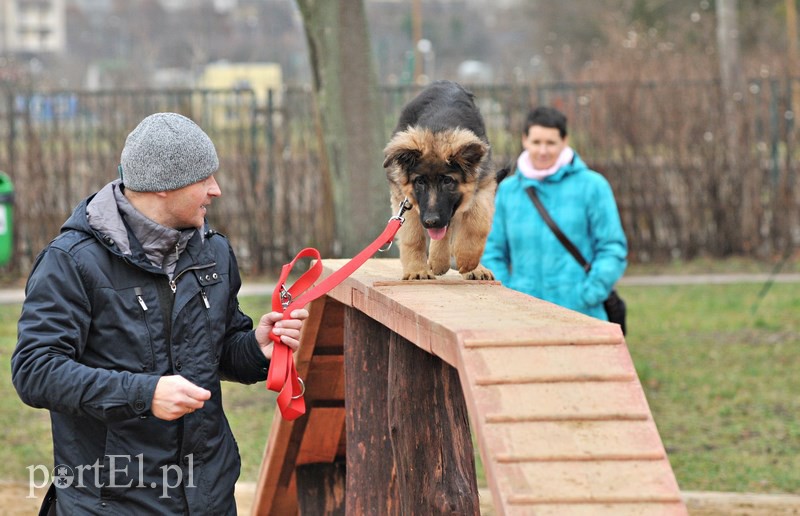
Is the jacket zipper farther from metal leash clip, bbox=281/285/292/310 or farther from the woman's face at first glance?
the woman's face

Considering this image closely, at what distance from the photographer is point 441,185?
14.2 feet

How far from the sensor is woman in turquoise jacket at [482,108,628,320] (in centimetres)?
629

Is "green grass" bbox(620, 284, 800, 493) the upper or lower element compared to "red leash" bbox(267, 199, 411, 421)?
lower

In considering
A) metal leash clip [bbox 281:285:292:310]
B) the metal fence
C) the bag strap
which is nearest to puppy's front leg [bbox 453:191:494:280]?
metal leash clip [bbox 281:285:292:310]

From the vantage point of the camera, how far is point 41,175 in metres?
14.7

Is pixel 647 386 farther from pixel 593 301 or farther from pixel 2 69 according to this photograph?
pixel 2 69

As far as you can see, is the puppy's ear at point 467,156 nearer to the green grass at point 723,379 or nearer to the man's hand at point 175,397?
the man's hand at point 175,397

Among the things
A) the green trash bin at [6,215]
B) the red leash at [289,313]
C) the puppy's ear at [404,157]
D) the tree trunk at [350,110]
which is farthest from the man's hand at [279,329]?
the green trash bin at [6,215]

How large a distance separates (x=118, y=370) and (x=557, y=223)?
342cm

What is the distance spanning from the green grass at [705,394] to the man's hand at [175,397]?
13.6 feet

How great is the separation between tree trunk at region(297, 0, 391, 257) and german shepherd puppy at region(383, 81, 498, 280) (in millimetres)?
4443

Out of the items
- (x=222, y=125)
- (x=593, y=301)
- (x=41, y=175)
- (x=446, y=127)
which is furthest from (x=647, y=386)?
(x=41, y=175)

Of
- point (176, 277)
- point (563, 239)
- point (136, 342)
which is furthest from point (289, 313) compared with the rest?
point (563, 239)

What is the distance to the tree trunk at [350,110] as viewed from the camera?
30.1 ft
